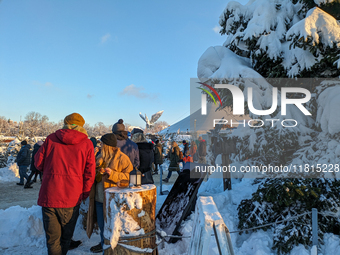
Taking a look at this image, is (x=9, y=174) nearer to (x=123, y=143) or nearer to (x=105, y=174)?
(x=123, y=143)

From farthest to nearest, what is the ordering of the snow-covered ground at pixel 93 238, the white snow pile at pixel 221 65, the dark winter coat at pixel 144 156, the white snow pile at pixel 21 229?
the white snow pile at pixel 221 65 → the dark winter coat at pixel 144 156 → the white snow pile at pixel 21 229 → the snow-covered ground at pixel 93 238

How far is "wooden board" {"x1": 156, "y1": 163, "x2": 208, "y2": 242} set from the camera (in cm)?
414

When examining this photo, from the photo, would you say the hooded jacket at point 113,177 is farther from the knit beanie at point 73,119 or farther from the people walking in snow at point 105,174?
the knit beanie at point 73,119

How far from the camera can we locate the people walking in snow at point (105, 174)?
331 centimetres

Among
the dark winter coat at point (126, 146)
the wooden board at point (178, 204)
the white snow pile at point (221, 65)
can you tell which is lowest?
the wooden board at point (178, 204)

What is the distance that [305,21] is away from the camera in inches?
193

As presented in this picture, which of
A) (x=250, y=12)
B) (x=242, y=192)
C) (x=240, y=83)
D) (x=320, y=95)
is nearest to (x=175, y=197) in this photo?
(x=242, y=192)

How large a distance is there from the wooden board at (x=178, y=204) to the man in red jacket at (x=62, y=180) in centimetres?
184

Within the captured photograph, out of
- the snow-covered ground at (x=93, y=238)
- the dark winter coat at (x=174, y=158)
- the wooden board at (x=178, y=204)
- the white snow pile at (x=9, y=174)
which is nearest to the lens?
the snow-covered ground at (x=93, y=238)

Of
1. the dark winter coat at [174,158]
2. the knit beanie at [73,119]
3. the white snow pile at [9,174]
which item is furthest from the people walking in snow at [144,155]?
the white snow pile at [9,174]

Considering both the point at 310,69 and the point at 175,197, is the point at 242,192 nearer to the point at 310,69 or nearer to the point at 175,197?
the point at 175,197

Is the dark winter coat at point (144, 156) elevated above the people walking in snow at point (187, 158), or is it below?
above

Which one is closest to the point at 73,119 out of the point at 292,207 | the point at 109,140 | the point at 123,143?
the point at 109,140

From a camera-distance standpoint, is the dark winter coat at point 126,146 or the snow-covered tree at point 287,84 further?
the dark winter coat at point 126,146
